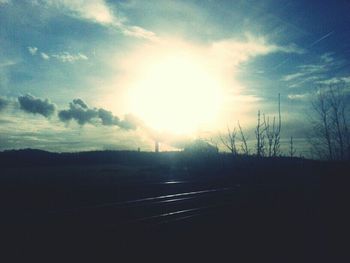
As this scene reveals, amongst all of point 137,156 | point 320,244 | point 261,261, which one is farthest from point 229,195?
point 137,156

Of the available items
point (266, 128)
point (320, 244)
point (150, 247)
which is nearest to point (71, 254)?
point (150, 247)

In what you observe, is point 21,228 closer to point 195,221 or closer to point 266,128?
point 195,221

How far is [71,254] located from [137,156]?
81.7 m

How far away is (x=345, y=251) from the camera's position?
8.23 meters

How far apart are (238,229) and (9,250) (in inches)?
270

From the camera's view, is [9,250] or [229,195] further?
[229,195]

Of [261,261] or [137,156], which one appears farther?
[137,156]

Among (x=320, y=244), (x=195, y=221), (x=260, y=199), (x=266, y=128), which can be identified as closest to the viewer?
(x=320, y=244)

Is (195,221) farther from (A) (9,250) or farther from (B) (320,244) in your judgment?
(A) (9,250)

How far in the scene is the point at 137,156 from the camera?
289 feet

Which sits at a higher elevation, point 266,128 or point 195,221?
point 266,128

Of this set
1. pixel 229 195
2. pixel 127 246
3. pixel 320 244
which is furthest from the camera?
pixel 229 195

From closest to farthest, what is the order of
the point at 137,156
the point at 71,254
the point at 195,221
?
the point at 71,254
the point at 195,221
the point at 137,156

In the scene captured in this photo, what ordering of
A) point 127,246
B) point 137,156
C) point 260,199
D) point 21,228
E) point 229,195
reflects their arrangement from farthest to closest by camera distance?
1. point 137,156
2. point 229,195
3. point 260,199
4. point 21,228
5. point 127,246
